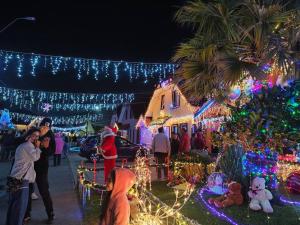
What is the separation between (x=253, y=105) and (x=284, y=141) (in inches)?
35.9

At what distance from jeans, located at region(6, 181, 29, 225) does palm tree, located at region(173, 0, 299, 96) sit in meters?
4.56

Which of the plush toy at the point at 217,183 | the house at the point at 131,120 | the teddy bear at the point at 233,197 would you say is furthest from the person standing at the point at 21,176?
the house at the point at 131,120

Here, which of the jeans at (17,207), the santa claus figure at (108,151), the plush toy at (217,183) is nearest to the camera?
the jeans at (17,207)

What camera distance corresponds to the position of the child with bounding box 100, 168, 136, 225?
13.2ft

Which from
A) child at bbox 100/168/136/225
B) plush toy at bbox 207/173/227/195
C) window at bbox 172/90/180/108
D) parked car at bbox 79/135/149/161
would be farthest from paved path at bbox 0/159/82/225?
window at bbox 172/90/180/108

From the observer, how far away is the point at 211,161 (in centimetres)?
1062

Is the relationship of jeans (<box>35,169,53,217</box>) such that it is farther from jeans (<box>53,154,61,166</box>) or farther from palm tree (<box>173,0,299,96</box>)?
jeans (<box>53,154,61,166</box>)

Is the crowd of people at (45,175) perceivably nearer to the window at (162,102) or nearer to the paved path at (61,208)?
the paved path at (61,208)

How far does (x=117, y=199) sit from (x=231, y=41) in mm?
5637

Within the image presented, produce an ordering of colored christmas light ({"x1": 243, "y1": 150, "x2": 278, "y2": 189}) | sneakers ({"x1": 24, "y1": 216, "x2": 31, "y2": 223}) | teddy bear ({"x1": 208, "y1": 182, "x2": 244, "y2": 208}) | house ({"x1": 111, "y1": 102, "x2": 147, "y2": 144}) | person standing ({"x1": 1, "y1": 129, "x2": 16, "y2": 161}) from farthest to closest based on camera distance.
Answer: house ({"x1": 111, "y1": 102, "x2": 147, "y2": 144}) → person standing ({"x1": 1, "y1": 129, "x2": 16, "y2": 161}) → colored christmas light ({"x1": 243, "y1": 150, "x2": 278, "y2": 189}) → teddy bear ({"x1": 208, "y1": 182, "x2": 244, "y2": 208}) → sneakers ({"x1": 24, "y1": 216, "x2": 31, "y2": 223})

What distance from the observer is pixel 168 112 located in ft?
100

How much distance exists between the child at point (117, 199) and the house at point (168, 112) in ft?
64.0

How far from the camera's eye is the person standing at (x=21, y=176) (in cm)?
601

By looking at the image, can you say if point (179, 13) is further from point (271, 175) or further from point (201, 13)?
point (271, 175)
